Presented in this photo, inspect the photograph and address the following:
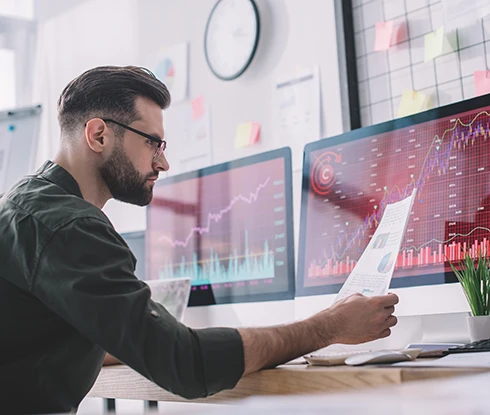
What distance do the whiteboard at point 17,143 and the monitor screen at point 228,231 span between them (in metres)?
0.81

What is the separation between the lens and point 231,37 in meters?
2.39

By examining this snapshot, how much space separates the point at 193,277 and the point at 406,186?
77 centimetres

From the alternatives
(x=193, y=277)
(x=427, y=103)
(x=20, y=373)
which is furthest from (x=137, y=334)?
(x=427, y=103)

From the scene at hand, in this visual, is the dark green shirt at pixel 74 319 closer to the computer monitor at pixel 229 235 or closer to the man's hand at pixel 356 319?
the man's hand at pixel 356 319

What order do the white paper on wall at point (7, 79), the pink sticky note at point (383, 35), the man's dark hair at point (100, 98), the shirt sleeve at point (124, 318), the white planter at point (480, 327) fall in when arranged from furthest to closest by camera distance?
the white paper on wall at point (7, 79), the pink sticky note at point (383, 35), the man's dark hair at point (100, 98), the white planter at point (480, 327), the shirt sleeve at point (124, 318)

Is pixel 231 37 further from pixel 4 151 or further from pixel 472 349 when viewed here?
pixel 472 349

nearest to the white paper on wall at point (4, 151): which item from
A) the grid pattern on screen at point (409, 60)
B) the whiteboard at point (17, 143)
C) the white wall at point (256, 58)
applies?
the whiteboard at point (17, 143)

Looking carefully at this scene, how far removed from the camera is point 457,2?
5.86 feet

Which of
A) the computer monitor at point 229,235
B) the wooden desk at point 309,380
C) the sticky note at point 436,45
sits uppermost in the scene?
the sticky note at point 436,45

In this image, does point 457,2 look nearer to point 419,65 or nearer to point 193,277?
point 419,65

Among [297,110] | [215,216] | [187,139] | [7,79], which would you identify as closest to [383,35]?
[297,110]

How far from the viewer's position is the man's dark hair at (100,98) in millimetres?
1279

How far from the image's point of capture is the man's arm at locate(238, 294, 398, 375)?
964 mm

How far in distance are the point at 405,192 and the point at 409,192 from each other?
0.4 inches
